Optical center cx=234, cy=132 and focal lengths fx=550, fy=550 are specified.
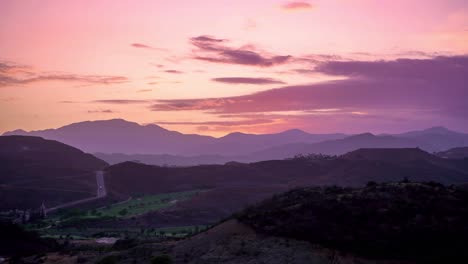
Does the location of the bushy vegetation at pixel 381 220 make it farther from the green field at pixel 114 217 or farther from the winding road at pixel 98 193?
the winding road at pixel 98 193

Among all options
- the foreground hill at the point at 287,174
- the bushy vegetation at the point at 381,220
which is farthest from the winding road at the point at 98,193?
the bushy vegetation at the point at 381,220

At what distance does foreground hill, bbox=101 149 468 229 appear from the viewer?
96750 millimetres

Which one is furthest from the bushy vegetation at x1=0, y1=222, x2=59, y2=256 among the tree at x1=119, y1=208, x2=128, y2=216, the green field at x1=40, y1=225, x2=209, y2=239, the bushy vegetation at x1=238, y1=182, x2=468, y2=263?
the tree at x1=119, y1=208, x2=128, y2=216

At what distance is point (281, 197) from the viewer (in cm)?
3806

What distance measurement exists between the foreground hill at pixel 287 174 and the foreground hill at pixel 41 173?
7.14 m

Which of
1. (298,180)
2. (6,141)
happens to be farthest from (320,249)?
(6,141)

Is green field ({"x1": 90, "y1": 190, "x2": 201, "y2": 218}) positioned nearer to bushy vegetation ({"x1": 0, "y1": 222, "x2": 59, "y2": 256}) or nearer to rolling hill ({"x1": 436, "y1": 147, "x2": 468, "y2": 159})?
bushy vegetation ({"x1": 0, "y1": 222, "x2": 59, "y2": 256})

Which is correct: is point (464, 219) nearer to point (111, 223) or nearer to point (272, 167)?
point (111, 223)

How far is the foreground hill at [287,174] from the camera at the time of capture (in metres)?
96.8

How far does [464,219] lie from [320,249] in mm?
8568

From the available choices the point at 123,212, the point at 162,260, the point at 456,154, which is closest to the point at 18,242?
the point at 162,260

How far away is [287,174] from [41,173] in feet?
157

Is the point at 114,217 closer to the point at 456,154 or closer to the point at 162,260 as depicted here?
the point at 162,260

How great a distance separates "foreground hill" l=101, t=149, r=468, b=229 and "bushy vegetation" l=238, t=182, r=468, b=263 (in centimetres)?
4950
